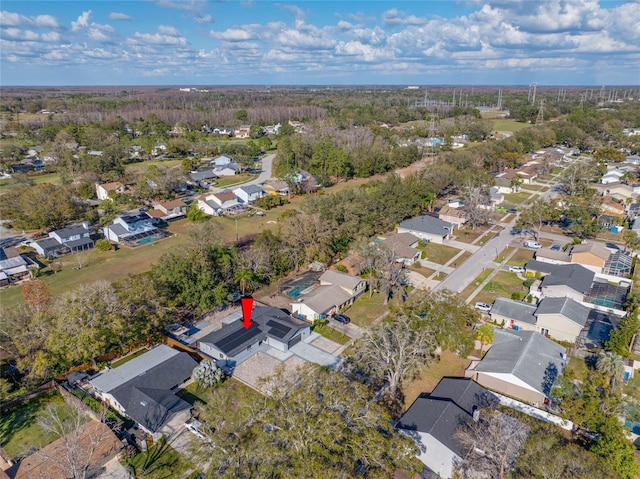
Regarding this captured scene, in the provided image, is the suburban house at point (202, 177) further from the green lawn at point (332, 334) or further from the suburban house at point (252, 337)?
the green lawn at point (332, 334)

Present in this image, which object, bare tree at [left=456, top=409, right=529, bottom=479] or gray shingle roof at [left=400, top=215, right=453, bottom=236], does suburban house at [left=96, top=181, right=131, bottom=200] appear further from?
bare tree at [left=456, top=409, right=529, bottom=479]

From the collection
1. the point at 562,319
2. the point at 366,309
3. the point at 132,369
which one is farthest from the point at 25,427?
the point at 562,319

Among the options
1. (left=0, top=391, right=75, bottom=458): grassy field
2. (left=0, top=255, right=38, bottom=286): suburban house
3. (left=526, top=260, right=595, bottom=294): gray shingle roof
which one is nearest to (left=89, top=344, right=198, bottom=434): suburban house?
(left=0, top=391, right=75, bottom=458): grassy field

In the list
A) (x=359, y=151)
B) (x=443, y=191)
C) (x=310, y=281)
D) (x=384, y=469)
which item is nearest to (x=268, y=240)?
(x=310, y=281)

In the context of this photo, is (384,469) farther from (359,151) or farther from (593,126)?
(593,126)

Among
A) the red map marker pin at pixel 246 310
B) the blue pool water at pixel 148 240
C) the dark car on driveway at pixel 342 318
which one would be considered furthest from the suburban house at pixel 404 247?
the blue pool water at pixel 148 240

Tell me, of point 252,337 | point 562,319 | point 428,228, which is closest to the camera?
point 252,337

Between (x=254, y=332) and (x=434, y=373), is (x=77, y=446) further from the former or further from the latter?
(x=434, y=373)
